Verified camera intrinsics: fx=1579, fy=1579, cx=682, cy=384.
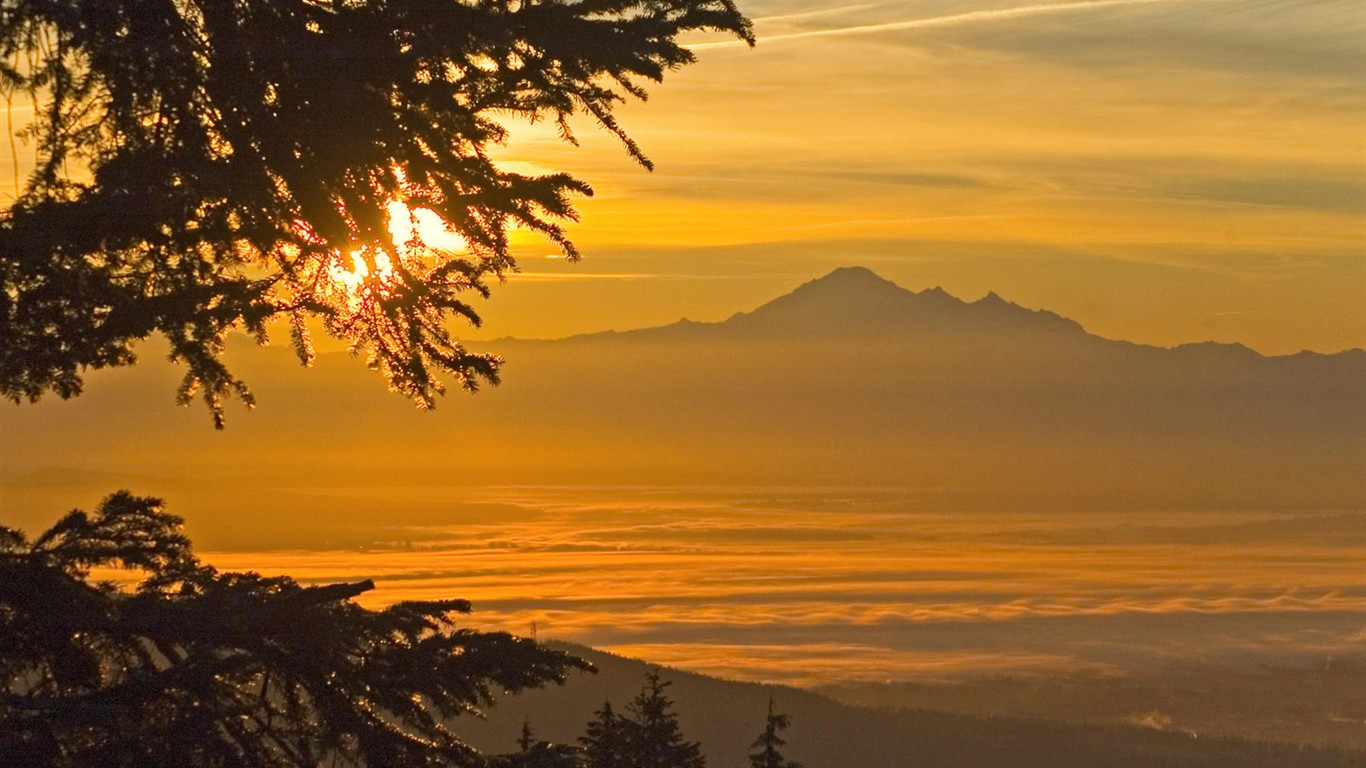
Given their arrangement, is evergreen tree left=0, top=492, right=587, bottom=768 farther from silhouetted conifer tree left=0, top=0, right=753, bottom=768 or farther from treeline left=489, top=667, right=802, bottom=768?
treeline left=489, top=667, right=802, bottom=768

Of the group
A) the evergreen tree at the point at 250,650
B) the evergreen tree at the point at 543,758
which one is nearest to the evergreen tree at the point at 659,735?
the evergreen tree at the point at 543,758

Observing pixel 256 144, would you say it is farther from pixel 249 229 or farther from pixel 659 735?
pixel 659 735

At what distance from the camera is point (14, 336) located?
26.0 feet

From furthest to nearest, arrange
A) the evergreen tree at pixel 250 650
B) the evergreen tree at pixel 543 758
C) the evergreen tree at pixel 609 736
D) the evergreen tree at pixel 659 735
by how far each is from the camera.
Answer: the evergreen tree at pixel 659 735, the evergreen tree at pixel 609 736, the evergreen tree at pixel 543 758, the evergreen tree at pixel 250 650

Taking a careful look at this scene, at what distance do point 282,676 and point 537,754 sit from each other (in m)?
1.32

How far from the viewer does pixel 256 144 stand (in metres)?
8.10

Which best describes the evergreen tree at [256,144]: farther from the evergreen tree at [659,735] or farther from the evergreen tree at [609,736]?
the evergreen tree at [659,735]

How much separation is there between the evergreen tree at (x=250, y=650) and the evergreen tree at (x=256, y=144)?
98 centimetres

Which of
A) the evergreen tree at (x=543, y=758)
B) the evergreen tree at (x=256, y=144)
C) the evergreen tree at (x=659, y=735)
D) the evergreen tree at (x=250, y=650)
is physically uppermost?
the evergreen tree at (x=256, y=144)

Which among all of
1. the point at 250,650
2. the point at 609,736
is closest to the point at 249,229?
the point at 250,650

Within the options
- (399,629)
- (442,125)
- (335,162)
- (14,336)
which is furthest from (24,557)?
(442,125)

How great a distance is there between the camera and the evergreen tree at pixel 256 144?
7719 millimetres

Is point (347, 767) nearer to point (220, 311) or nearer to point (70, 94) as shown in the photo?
point (220, 311)

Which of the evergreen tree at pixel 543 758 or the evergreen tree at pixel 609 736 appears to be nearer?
the evergreen tree at pixel 543 758
